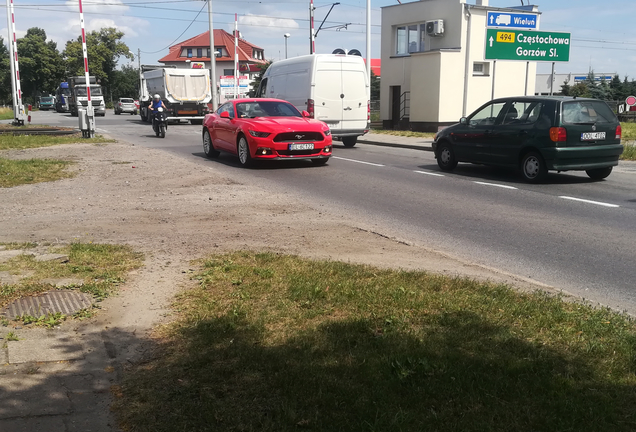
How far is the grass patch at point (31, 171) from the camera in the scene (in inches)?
504

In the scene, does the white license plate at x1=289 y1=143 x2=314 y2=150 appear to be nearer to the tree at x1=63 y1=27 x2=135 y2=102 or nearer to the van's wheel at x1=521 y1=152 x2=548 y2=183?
the van's wheel at x1=521 y1=152 x2=548 y2=183

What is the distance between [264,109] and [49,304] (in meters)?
11.9

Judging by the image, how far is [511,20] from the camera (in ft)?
84.5

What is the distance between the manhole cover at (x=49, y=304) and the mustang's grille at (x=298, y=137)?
10.00 m

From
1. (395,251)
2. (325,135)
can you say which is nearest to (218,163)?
(325,135)

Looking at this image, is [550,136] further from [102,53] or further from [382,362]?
[102,53]

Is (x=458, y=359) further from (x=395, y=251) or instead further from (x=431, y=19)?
(x=431, y=19)

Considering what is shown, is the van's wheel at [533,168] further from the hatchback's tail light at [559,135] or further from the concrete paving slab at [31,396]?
the concrete paving slab at [31,396]

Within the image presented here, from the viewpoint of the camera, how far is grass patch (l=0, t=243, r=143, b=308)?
5.15m

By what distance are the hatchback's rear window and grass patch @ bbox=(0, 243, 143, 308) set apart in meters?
8.81

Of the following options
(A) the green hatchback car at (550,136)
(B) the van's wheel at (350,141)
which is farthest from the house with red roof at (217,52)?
(A) the green hatchback car at (550,136)

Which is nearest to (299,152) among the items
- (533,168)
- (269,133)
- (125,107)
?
(269,133)

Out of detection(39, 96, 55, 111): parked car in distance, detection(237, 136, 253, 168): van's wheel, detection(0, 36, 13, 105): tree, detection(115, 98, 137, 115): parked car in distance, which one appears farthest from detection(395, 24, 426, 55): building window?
detection(0, 36, 13, 105): tree

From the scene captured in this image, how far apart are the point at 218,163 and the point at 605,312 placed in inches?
503
